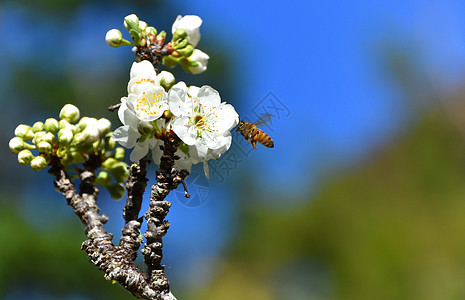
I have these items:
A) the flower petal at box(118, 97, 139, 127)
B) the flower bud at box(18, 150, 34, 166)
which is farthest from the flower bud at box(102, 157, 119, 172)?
the flower petal at box(118, 97, 139, 127)

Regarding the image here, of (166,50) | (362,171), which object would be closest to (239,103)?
(362,171)

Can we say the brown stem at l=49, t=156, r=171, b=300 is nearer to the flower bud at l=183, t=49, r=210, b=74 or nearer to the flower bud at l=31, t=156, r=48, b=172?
the flower bud at l=31, t=156, r=48, b=172

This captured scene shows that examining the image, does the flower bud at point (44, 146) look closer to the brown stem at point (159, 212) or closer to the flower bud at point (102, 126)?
the flower bud at point (102, 126)

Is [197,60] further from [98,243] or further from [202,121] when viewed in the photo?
[98,243]

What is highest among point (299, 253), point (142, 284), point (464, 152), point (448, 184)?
point (464, 152)

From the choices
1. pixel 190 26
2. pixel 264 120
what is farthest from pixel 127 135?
pixel 264 120

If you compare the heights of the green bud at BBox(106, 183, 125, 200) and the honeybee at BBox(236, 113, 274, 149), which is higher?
→ the honeybee at BBox(236, 113, 274, 149)

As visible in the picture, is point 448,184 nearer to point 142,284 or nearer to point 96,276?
point 96,276
